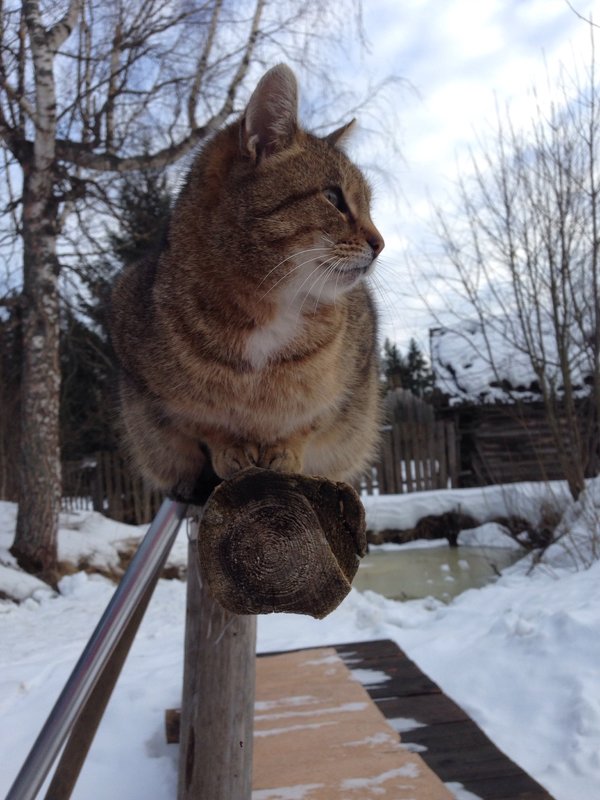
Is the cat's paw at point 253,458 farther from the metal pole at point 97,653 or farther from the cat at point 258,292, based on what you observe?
the metal pole at point 97,653

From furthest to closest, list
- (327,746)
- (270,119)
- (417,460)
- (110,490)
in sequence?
1. (417,460)
2. (110,490)
3. (327,746)
4. (270,119)

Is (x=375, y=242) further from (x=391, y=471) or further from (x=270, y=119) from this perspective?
(x=391, y=471)

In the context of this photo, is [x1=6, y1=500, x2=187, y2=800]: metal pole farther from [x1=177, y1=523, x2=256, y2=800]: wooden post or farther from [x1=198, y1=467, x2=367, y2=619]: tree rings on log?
[x1=198, y1=467, x2=367, y2=619]: tree rings on log

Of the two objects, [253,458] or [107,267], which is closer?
[253,458]

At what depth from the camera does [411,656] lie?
3533mm

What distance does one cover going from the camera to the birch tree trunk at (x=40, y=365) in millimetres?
5562

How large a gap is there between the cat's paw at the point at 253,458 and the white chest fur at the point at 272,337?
0.21m

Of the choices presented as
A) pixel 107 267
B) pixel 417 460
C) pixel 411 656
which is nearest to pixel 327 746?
pixel 411 656

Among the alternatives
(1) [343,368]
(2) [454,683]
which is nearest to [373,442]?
(1) [343,368]

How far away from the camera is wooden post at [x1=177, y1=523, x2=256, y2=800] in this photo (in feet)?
6.12

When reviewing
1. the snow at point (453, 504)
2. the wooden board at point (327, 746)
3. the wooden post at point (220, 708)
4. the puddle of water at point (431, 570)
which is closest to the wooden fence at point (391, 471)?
the snow at point (453, 504)

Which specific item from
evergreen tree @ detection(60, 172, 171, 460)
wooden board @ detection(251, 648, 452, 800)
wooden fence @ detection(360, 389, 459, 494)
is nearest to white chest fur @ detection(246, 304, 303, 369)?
wooden board @ detection(251, 648, 452, 800)

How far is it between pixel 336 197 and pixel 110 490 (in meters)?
8.99

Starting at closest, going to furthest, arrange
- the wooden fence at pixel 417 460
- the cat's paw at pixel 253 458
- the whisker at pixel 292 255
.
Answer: the whisker at pixel 292 255 → the cat's paw at pixel 253 458 → the wooden fence at pixel 417 460
